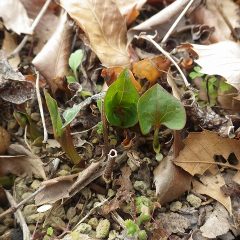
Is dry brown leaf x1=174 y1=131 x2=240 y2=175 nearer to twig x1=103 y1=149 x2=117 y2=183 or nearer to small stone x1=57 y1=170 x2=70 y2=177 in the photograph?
twig x1=103 y1=149 x2=117 y2=183

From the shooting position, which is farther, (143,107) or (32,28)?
(32,28)

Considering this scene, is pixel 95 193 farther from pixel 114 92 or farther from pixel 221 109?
pixel 221 109

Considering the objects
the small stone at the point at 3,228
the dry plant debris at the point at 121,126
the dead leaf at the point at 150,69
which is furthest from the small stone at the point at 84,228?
the dead leaf at the point at 150,69

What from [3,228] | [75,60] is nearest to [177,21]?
[75,60]

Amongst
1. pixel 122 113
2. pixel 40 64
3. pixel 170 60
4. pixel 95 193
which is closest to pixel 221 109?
pixel 170 60

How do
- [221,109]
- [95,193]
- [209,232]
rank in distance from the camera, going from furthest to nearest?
1. [221,109]
2. [95,193]
3. [209,232]

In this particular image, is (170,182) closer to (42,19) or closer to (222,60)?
(222,60)

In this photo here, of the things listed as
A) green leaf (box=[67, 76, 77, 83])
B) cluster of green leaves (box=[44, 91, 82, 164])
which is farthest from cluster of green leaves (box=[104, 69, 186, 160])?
green leaf (box=[67, 76, 77, 83])
